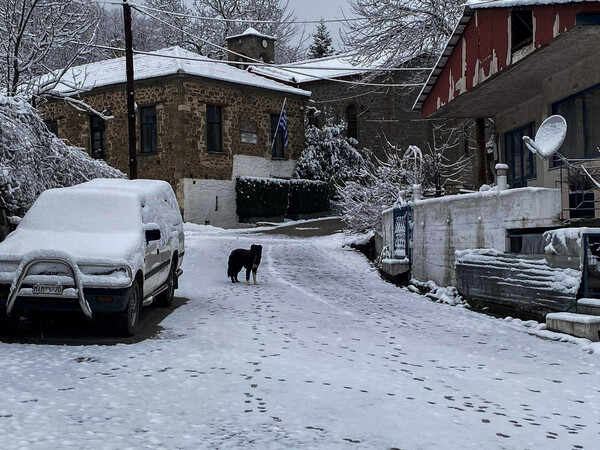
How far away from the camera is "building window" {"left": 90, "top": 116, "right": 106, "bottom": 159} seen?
114 feet

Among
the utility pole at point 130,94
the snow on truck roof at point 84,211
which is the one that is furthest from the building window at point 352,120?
the snow on truck roof at point 84,211

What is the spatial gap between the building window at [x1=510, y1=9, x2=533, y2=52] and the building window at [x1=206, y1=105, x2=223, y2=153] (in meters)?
21.4

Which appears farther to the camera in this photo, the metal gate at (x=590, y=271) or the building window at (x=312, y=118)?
the building window at (x=312, y=118)

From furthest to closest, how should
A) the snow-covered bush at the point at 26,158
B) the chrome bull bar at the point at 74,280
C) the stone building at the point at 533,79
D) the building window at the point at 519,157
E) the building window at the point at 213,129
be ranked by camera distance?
the building window at the point at 213,129, the building window at the point at 519,157, the snow-covered bush at the point at 26,158, the stone building at the point at 533,79, the chrome bull bar at the point at 74,280

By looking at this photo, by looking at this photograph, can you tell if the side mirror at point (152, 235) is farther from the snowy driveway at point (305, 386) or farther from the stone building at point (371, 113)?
the stone building at point (371, 113)

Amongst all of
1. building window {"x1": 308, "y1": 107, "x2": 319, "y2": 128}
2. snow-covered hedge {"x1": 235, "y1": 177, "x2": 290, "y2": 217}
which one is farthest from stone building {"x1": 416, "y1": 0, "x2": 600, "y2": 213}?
building window {"x1": 308, "y1": 107, "x2": 319, "y2": 128}

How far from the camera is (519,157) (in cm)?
1850

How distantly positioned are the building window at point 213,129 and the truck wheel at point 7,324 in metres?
24.7

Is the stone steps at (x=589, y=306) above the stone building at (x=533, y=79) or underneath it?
underneath

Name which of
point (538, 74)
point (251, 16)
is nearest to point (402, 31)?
point (538, 74)

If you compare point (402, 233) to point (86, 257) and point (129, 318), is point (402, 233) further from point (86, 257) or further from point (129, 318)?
point (86, 257)

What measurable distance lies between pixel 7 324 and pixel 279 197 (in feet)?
87.0

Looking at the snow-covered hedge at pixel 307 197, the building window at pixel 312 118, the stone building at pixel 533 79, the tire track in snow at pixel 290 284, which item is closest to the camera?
the stone building at pixel 533 79

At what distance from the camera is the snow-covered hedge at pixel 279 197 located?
112 feet
